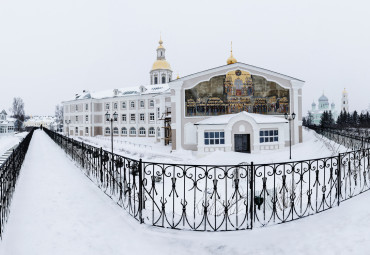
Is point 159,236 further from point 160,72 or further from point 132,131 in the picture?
point 160,72

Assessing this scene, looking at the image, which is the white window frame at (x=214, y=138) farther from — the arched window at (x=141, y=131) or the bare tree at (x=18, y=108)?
the bare tree at (x=18, y=108)

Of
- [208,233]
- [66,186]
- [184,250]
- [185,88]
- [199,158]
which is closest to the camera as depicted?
[184,250]

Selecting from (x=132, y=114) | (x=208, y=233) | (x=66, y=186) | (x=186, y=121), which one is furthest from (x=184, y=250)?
(x=132, y=114)

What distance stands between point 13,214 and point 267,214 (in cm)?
565

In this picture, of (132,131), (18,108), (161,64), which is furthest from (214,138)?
(18,108)

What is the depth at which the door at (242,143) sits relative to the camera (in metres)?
22.2

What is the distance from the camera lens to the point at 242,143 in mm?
22344

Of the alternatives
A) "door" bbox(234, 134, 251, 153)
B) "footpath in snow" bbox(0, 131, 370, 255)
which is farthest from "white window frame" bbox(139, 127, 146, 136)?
"footpath in snow" bbox(0, 131, 370, 255)

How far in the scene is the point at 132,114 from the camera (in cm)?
4409

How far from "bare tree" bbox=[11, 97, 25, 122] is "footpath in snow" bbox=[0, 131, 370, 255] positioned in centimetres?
7553

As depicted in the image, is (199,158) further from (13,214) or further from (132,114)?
(132,114)

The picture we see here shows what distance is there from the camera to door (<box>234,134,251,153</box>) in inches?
875

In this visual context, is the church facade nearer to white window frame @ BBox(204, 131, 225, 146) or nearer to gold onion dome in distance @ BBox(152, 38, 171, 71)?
white window frame @ BBox(204, 131, 225, 146)

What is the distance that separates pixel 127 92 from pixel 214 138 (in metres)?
27.9
